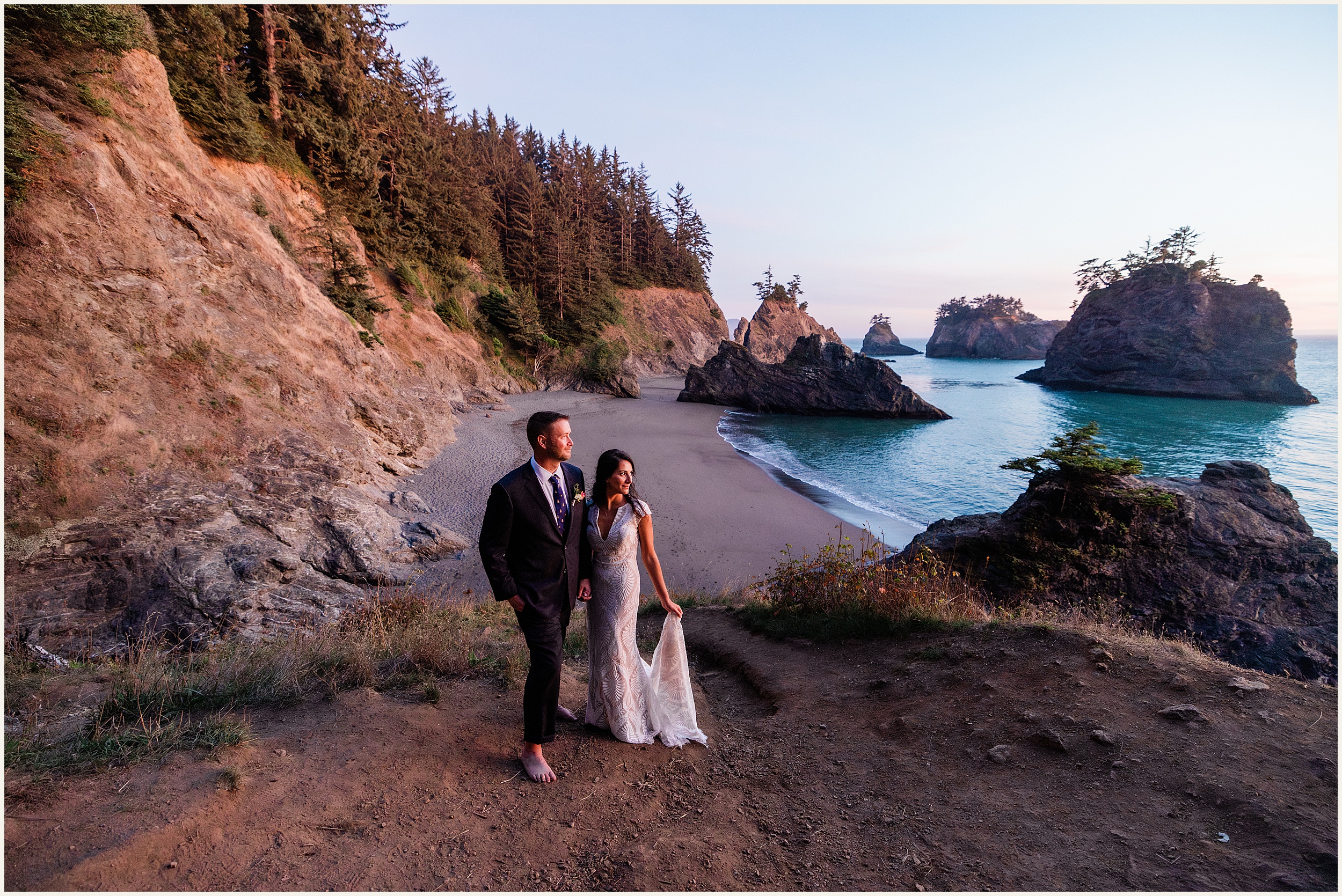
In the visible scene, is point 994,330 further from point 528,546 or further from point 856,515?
point 528,546

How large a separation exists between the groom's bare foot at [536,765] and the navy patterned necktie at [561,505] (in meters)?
1.39

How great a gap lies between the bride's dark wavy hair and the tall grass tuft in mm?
3356

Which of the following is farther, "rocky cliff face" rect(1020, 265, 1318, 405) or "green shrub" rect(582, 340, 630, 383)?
"rocky cliff face" rect(1020, 265, 1318, 405)

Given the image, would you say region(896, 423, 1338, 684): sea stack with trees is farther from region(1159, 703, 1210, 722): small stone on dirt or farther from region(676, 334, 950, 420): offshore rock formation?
region(676, 334, 950, 420): offshore rock formation

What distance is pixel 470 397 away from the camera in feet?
84.9

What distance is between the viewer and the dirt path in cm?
270

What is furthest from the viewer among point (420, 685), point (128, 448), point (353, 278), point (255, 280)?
point (353, 278)

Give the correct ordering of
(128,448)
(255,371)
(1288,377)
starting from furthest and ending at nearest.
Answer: (1288,377), (255,371), (128,448)

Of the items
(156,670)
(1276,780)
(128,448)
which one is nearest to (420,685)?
(156,670)

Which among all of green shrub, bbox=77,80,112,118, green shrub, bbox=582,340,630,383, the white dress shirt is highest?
green shrub, bbox=77,80,112,118

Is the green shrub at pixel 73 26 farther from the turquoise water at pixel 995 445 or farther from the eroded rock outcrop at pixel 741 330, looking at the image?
the eroded rock outcrop at pixel 741 330

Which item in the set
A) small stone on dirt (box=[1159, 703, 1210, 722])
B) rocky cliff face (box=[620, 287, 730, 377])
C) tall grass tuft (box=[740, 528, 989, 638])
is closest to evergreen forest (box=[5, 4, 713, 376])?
rocky cliff face (box=[620, 287, 730, 377])

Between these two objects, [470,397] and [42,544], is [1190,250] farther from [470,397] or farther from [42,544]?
[42,544]

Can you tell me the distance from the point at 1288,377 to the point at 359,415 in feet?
242
